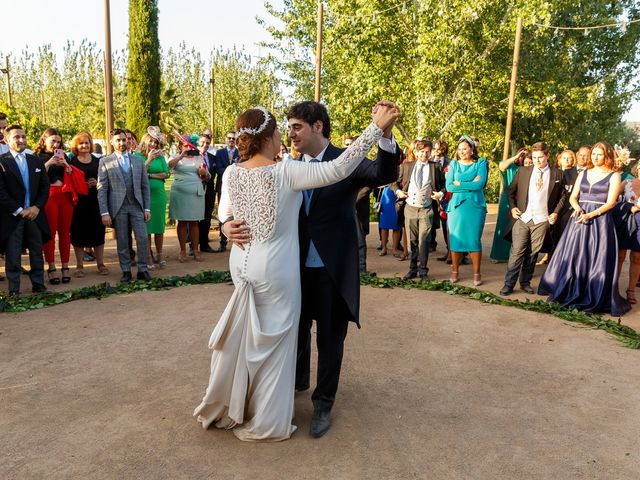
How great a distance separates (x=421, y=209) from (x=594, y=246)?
88.4 inches

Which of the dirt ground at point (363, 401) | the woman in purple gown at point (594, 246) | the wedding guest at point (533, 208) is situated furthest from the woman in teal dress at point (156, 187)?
the woman in purple gown at point (594, 246)

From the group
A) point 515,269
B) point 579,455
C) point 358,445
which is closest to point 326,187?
point 358,445

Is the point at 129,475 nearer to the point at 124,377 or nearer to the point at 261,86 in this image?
the point at 124,377

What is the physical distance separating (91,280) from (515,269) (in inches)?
223

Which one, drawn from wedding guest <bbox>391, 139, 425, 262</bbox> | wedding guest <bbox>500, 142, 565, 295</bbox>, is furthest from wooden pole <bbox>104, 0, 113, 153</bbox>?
wedding guest <bbox>500, 142, 565, 295</bbox>

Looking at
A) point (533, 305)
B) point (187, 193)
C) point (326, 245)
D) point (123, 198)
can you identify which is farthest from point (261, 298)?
point (187, 193)

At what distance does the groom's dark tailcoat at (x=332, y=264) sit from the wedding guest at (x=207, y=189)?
6422 mm

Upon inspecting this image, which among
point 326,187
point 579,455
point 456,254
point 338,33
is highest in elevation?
point 338,33

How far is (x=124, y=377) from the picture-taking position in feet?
14.3

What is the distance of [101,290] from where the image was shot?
6.84 m

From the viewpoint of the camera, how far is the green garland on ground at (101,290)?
20.6ft

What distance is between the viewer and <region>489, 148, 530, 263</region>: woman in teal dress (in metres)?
8.64

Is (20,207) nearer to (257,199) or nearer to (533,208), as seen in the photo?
(257,199)

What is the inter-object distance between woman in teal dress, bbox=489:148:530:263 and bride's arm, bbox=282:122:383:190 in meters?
5.96
